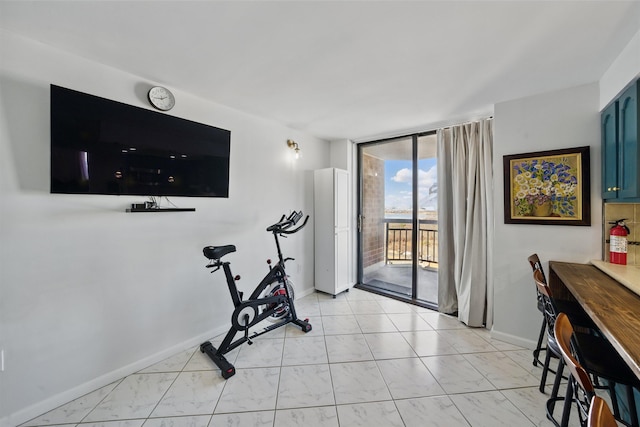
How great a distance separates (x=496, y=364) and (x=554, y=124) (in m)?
2.17

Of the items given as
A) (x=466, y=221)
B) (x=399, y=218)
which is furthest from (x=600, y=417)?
(x=399, y=218)

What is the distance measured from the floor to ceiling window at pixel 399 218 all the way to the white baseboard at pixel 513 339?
791 mm

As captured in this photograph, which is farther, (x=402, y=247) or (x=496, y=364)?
(x=402, y=247)

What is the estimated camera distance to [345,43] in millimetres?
1549

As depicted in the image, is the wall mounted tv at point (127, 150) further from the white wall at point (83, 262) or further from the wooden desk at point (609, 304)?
the wooden desk at point (609, 304)

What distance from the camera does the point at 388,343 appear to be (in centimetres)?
239

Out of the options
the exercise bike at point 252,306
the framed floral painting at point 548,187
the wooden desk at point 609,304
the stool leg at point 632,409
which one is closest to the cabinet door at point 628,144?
the framed floral painting at point 548,187

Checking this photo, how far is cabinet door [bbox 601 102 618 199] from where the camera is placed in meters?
1.76

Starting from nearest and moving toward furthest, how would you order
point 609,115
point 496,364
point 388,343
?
point 609,115, point 496,364, point 388,343

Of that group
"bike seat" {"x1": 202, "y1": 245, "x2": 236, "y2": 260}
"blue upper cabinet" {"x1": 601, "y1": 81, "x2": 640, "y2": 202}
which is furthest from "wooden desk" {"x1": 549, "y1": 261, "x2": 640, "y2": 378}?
"bike seat" {"x1": 202, "y1": 245, "x2": 236, "y2": 260}

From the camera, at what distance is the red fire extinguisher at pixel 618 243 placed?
1.84 meters

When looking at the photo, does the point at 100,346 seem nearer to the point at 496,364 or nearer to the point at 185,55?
the point at 185,55

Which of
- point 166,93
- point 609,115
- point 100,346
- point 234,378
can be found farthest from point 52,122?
point 609,115

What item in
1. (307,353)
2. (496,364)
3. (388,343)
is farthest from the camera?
(388,343)
